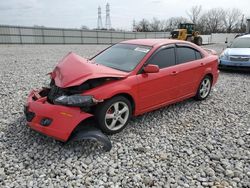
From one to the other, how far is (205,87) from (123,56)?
239 cm

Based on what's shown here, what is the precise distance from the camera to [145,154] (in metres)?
3.34

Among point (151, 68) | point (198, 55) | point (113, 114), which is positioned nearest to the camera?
point (113, 114)

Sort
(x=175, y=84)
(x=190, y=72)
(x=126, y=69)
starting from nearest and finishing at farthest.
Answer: (x=126, y=69) → (x=175, y=84) → (x=190, y=72)

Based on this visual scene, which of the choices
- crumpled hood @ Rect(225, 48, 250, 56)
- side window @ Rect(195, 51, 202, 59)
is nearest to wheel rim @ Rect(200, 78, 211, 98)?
side window @ Rect(195, 51, 202, 59)

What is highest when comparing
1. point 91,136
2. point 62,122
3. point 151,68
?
point 151,68

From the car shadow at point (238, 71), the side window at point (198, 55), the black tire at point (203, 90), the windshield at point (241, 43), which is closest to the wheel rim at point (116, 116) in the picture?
the black tire at point (203, 90)

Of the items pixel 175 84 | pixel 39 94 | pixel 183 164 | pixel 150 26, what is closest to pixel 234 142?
pixel 183 164

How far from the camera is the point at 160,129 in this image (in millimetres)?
4109

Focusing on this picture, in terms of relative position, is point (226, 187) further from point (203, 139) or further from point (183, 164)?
point (203, 139)

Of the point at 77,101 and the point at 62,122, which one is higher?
the point at 77,101

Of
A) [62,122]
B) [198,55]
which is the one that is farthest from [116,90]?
[198,55]

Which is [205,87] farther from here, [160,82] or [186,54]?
[160,82]

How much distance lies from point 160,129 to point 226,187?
5.13 ft

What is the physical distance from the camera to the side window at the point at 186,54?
4.89m
